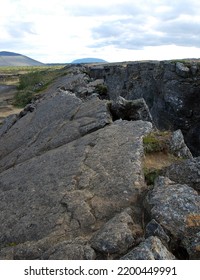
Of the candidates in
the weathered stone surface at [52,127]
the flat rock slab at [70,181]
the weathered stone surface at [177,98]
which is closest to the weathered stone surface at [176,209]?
the flat rock slab at [70,181]

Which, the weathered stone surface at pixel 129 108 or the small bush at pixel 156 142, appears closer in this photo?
the small bush at pixel 156 142

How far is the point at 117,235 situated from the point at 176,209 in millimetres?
1574

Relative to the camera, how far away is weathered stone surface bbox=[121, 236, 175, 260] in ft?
25.7

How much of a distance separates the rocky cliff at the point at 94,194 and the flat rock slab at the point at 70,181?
1.1 inches

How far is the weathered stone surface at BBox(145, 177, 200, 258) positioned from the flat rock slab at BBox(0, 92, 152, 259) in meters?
0.85

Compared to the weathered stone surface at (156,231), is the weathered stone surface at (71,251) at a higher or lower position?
lower

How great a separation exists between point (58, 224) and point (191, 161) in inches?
161

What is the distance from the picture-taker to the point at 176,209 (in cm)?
929

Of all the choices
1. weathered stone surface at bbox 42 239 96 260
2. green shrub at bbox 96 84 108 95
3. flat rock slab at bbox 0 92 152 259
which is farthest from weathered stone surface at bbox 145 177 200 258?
green shrub at bbox 96 84 108 95

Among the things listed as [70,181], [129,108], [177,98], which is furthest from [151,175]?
[177,98]

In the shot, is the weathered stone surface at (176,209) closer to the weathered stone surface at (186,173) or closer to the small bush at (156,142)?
the weathered stone surface at (186,173)

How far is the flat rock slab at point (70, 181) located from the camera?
401 inches
